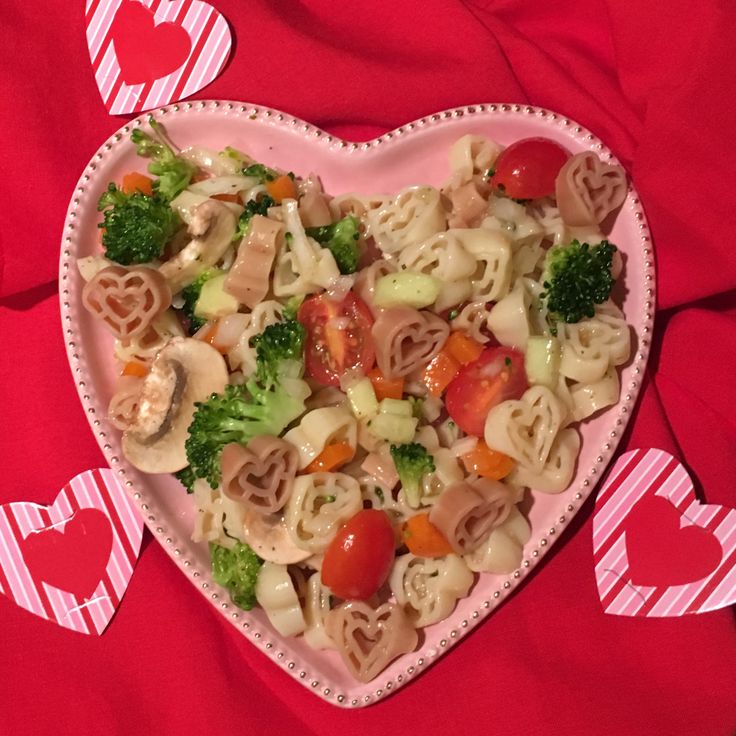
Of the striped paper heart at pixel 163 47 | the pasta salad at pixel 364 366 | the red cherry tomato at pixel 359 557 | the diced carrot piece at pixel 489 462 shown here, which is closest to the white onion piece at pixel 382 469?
the pasta salad at pixel 364 366

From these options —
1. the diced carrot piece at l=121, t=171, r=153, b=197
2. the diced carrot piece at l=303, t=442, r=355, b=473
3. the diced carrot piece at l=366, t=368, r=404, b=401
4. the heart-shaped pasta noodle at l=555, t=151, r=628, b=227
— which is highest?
the diced carrot piece at l=121, t=171, r=153, b=197

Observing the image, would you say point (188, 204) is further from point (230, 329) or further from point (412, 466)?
point (412, 466)

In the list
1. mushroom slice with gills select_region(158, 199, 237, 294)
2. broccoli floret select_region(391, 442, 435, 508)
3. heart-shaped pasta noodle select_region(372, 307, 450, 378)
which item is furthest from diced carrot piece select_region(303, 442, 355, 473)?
mushroom slice with gills select_region(158, 199, 237, 294)

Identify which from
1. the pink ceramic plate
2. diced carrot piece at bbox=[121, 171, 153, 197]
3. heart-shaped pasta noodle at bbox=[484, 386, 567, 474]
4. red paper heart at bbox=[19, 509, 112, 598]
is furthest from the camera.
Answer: red paper heart at bbox=[19, 509, 112, 598]

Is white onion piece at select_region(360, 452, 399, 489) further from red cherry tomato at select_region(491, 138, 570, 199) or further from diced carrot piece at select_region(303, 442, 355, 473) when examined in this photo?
red cherry tomato at select_region(491, 138, 570, 199)

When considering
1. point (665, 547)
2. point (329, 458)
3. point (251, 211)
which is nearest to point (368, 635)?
point (329, 458)
